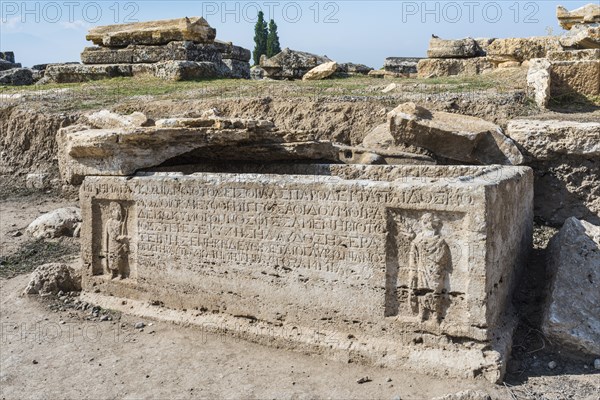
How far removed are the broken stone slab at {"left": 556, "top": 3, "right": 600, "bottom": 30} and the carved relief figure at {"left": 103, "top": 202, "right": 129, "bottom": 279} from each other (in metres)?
9.97

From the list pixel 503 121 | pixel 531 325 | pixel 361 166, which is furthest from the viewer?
pixel 503 121

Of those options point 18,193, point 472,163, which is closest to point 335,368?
point 472,163

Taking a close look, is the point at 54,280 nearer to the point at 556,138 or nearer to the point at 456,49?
Result: the point at 556,138

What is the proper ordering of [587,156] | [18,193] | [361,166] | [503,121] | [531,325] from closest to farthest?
[531,325] → [361,166] → [587,156] → [503,121] → [18,193]

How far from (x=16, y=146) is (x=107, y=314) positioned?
5.90 metres

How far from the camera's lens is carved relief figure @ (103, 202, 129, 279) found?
5852 mm

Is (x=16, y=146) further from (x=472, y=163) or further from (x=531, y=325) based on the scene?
(x=531, y=325)

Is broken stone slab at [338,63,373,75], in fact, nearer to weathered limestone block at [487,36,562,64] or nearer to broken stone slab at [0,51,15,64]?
weathered limestone block at [487,36,562,64]

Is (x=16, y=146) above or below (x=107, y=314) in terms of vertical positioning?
above

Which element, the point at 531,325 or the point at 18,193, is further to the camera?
the point at 18,193

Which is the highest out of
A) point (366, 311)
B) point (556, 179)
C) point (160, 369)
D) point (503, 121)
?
point (503, 121)

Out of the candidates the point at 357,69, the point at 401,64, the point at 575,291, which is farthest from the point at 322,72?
the point at 575,291

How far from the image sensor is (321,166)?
6.44 meters

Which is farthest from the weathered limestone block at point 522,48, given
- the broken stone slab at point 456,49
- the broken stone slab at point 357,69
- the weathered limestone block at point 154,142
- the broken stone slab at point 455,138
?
the weathered limestone block at point 154,142
